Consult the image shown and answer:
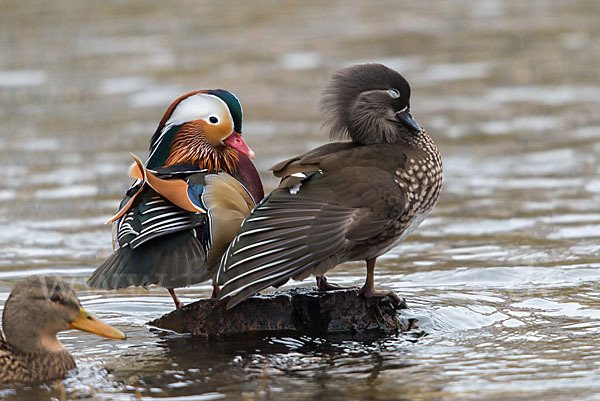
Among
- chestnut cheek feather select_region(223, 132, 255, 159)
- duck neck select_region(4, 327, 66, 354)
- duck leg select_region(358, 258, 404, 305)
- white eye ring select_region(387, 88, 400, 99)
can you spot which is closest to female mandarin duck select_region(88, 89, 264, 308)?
chestnut cheek feather select_region(223, 132, 255, 159)

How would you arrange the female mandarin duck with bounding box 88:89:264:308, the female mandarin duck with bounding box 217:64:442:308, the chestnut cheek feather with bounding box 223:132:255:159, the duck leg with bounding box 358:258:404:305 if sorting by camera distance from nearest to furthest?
the female mandarin duck with bounding box 217:64:442:308 → the female mandarin duck with bounding box 88:89:264:308 → the duck leg with bounding box 358:258:404:305 → the chestnut cheek feather with bounding box 223:132:255:159

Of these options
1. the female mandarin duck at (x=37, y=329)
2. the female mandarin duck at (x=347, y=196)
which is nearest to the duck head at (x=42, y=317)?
the female mandarin duck at (x=37, y=329)

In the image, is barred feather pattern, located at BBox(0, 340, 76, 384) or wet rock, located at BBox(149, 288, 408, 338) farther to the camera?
wet rock, located at BBox(149, 288, 408, 338)

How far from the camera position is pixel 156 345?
6949mm

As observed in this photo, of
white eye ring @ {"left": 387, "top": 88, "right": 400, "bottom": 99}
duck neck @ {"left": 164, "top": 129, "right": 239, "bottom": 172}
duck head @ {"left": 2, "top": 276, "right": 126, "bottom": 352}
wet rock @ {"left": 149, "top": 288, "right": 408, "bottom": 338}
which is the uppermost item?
white eye ring @ {"left": 387, "top": 88, "right": 400, "bottom": 99}

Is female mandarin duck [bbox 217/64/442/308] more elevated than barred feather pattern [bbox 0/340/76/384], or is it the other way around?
female mandarin duck [bbox 217/64/442/308]

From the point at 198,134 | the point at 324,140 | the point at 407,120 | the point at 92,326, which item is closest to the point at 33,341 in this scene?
the point at 92,326

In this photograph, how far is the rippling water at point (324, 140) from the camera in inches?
250

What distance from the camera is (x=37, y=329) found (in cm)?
633

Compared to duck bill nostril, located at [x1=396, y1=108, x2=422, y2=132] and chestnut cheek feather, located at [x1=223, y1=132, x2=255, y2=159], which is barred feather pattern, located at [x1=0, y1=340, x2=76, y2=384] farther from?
duck bill nostril, located at [x1=396, y1=108, x2=422, y2=132]

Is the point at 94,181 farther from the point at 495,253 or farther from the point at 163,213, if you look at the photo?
the point at 163,213

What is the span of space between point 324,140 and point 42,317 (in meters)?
7.65

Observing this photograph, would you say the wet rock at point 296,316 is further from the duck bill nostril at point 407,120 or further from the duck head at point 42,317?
the duck bill nostril at point 407,120

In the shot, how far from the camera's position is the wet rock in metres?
7.11
